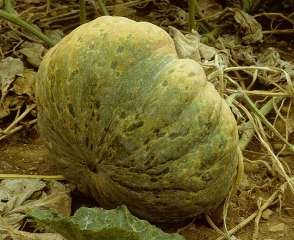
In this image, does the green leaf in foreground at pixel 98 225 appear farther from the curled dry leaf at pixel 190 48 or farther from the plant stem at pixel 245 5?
the plant stem at pixel 245 5

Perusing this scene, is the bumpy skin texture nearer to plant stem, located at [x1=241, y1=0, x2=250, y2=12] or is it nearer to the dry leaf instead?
the dry leaf

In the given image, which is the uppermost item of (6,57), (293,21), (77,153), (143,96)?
(143,96)

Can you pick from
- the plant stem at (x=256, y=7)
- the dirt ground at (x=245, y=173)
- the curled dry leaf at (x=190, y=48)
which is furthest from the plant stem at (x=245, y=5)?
the curled dry leaf at (x=190, y=48)

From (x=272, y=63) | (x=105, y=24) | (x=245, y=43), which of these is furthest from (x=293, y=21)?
(x=105, y=24)

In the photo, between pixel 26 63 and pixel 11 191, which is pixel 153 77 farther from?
pixel 26 63

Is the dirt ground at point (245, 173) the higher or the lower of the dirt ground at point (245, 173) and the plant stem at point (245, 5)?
the higher
